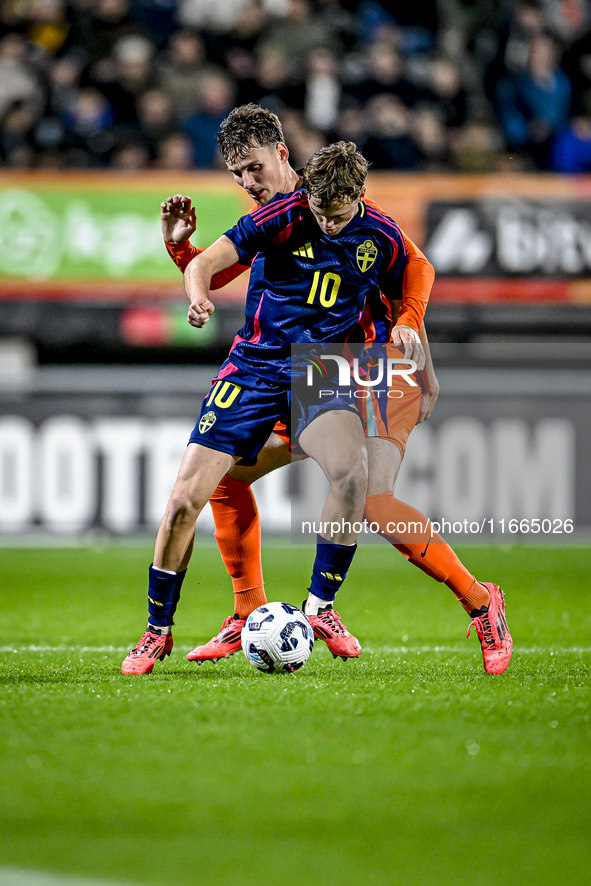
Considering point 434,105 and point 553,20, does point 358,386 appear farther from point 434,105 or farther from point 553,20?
point 553,20

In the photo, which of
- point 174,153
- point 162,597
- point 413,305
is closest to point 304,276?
point 413,305

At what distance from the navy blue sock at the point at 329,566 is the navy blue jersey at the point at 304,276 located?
661 millimetres

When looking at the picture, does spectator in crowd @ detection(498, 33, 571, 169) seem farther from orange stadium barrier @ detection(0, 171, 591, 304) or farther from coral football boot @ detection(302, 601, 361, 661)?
coral football boot @ detection(302, 601, 361, 661)

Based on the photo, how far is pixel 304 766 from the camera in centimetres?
263

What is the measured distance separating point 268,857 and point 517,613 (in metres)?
3.93

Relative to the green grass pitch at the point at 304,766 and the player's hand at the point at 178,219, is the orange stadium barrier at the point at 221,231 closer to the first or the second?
the green grass pitch at the point at 304,766

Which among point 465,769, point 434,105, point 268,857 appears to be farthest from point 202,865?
point 434,105

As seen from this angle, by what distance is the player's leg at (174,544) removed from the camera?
393cm

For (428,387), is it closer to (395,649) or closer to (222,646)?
(395,649)

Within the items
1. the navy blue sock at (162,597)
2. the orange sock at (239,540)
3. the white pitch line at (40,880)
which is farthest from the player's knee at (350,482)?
the white pitch line at (40,880)

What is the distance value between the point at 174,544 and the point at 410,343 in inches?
42.8

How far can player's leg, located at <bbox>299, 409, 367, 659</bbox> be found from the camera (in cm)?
398

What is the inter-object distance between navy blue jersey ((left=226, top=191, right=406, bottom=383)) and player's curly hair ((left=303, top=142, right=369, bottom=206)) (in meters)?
0.27

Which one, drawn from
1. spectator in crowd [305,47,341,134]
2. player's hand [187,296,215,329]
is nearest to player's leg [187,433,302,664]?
player's hand [187,296,215,329]
